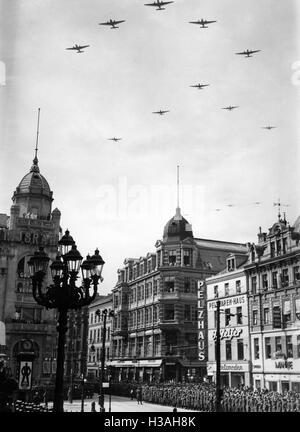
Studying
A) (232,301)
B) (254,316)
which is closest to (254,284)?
(254,316)

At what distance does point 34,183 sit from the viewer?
184 feet

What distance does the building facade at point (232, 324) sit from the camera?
146 feet

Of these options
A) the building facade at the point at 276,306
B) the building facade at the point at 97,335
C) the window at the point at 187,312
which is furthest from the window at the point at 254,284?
the building facade at the point at 97,335

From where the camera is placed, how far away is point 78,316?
93062 millimetres

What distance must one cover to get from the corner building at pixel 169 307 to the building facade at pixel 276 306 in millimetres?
8977

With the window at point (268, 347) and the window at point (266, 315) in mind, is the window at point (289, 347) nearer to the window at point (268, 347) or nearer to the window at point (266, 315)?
the window at point (268, 347)

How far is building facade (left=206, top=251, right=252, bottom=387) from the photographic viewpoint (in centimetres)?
4444

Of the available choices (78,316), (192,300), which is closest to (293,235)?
(192,300)

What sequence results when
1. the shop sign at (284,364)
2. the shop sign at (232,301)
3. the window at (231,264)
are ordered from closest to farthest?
the shop sign at (284,364), the shop sign at (232,301), the window at (231,264)

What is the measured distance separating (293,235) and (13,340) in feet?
94.4

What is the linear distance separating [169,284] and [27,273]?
53.1ft

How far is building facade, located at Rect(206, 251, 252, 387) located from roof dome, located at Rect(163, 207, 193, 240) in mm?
11899
